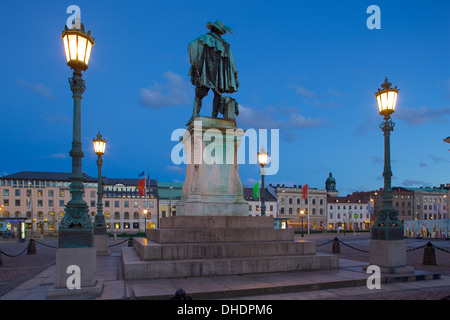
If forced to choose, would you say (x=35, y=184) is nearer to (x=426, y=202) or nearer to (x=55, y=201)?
(x=55, y=201)

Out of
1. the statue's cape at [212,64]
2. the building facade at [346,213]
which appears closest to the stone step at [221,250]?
the statue's cape at [212,64]

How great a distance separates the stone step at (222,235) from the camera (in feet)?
36.6

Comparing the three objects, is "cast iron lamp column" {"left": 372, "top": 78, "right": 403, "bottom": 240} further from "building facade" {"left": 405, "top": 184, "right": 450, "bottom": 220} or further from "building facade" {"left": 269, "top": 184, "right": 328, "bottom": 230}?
"building facade" {"left": 405, "top": 184, "right": 450, "bottom": 220}

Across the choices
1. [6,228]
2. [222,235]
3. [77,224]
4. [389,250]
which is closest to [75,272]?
[77,224]

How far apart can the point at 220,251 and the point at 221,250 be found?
4 centimetres

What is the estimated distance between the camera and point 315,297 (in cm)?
825

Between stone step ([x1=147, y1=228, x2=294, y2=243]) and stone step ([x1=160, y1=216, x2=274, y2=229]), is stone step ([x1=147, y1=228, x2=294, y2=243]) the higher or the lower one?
the lower one

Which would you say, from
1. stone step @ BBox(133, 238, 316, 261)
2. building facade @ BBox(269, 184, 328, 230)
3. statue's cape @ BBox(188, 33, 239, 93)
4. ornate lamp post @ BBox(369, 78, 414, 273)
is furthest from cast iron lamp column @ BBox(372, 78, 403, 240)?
building facade @ BBox(269, 184, 328, 230)

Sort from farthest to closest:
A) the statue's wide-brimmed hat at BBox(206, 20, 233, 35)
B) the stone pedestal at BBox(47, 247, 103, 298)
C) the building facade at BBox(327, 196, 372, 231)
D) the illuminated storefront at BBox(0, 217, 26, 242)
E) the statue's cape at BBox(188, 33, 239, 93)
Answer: the building facade at BBox(327, 196, 372, 231) → the illuminated storefront at BBox(0, 217, 26, 242) → the statue's wide-brimmed hat at BBox(206, 20, 233, 35) → the statue's cape at BBox(188, 33, 239, 93) → the stone pedestal at BBox(47, 247, 103, 298)

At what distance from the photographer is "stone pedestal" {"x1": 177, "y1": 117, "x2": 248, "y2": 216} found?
12.8 metres

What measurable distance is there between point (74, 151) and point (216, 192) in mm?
5869

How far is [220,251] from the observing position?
1083 centimetres

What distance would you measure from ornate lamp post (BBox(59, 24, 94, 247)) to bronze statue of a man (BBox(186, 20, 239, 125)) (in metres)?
5.82
